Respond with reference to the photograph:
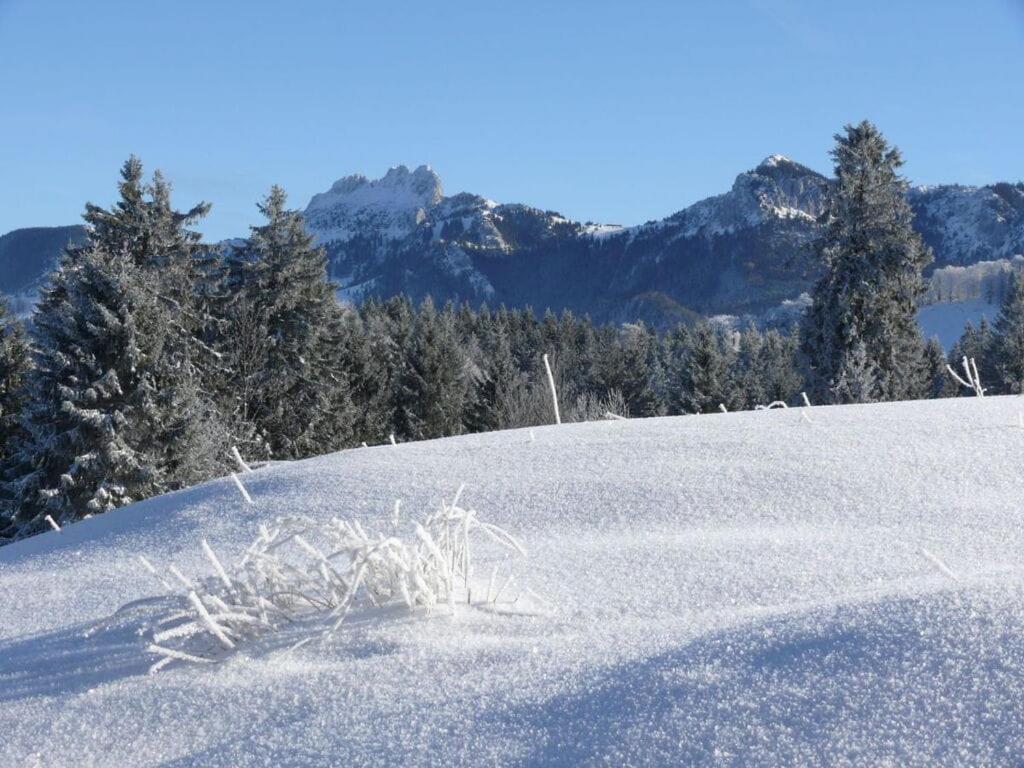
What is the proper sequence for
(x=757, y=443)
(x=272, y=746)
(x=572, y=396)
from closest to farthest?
(x=272, y=746), (x=757, y=443), (x=572, y=396)

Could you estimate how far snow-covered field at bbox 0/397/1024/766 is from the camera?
47.0 inches

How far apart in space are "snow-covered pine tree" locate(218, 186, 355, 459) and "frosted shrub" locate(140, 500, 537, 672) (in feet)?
74.6

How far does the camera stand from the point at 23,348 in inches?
860

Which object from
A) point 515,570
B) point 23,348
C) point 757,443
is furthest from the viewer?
point 23,348

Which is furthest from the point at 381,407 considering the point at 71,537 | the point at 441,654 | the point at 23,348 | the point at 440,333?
the point at 441,654

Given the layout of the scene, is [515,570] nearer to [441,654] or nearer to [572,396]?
[441,654]

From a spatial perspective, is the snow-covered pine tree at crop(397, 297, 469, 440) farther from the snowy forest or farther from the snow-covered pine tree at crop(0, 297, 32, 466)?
the snow-covered pine tree at crop(0, 297, 32, 466)

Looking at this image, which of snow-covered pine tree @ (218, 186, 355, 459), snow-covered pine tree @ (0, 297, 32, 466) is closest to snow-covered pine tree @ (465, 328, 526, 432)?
snow-covered pine tree @ (218, 186, 355, 459)

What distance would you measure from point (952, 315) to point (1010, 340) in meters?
108

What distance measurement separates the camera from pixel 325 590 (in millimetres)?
1896

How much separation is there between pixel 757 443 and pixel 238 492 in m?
2.13

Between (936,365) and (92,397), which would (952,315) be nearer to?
(936,365)

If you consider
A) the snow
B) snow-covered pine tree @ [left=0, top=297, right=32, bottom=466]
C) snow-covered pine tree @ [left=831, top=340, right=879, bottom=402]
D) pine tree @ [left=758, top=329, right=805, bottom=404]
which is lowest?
the snow

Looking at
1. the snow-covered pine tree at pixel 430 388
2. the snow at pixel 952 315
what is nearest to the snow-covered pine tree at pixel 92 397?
the snow-covered pine tree at pixel 430 388
